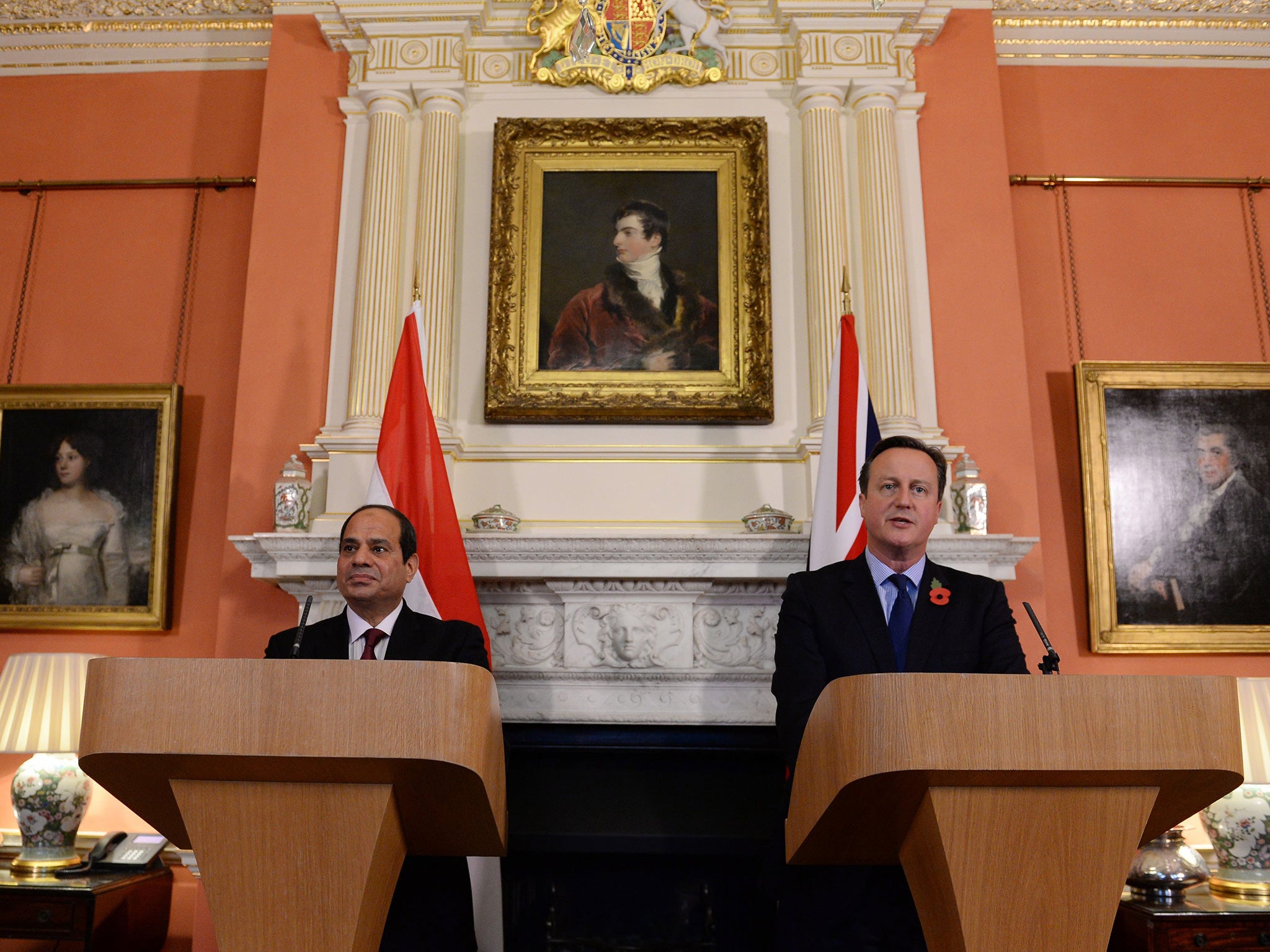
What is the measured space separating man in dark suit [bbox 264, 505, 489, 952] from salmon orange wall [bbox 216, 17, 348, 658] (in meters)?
1.36

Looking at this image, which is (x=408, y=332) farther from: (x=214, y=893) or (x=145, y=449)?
(x=214, y=893)

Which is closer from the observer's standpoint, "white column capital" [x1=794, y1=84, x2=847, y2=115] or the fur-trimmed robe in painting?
the fur-trimmed robe in painting

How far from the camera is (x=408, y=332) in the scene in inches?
158

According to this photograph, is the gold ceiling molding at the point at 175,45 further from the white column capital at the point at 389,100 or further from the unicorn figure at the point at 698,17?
the unicorn figure at the point at 698,17

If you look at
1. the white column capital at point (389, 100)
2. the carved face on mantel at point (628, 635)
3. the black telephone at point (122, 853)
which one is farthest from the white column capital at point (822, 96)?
the black telephone at point (122, 853)

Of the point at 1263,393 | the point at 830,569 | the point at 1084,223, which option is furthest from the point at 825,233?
the point at 830,569

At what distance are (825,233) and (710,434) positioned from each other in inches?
37.5

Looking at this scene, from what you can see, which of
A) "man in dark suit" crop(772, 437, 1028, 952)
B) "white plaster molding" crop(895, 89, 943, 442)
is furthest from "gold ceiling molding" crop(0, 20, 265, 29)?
"man in dark suit" crop(772, 437, 1028, 952)

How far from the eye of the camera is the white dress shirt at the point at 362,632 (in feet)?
9.29

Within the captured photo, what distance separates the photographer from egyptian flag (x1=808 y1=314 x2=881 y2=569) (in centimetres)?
368

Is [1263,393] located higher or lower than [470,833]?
higher

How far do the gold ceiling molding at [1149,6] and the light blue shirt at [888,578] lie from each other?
3429 millimetres

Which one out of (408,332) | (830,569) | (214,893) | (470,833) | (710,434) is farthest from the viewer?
(710,434)

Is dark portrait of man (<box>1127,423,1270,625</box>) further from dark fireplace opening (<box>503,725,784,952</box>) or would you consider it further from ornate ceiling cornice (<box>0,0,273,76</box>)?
ornate ceiling cornice (<box>0,0,273,76</box>)
